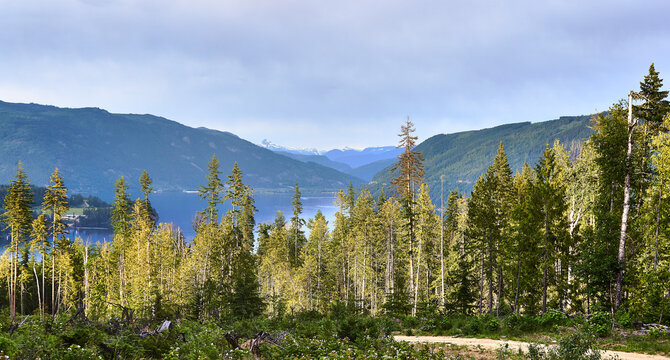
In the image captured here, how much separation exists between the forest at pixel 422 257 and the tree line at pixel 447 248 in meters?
0.13

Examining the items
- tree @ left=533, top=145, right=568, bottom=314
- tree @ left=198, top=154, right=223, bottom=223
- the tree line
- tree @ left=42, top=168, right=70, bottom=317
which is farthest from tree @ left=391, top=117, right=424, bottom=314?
tree @ left=42, top=168, right=70, bottom=317

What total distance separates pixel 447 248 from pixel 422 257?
25.5 feet

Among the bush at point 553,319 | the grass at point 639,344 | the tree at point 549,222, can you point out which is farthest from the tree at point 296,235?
the grass at point 639,344

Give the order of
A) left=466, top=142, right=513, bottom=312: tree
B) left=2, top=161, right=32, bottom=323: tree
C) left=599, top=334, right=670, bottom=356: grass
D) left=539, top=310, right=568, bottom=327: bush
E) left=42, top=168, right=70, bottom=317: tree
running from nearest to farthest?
left=599, top=334, right=670, bottom=356: grass → left=539, top=310, right=568, bottom=327: bush → left=466, top=142, right=513, bottom=312: tree → left=2, top=161, right=32, bottom=323: tree → left=42, top=168, right=70, bottom=317: tree

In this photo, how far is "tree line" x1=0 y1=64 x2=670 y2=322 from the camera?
719 inches

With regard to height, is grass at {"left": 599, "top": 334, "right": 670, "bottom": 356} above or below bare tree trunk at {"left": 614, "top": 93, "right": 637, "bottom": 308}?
below

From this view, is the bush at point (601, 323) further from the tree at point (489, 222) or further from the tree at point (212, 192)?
the tree at point (212, 192)

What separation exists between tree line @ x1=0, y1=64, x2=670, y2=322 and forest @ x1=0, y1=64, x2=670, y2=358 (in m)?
0.13

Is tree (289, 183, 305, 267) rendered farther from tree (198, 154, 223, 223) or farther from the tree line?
tree (198, 154, 223, 223)

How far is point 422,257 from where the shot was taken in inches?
1318

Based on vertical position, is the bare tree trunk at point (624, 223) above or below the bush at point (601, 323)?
above

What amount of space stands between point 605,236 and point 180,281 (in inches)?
1443

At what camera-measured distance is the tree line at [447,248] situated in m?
18.3

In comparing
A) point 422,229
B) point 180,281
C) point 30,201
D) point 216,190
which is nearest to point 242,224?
point 216,190
